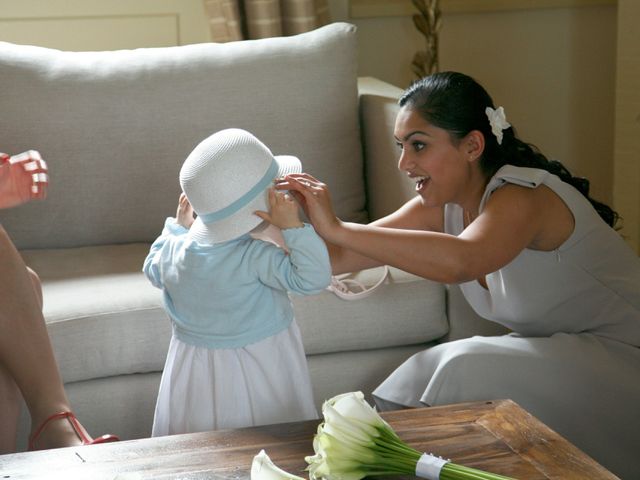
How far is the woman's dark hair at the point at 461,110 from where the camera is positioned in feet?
6.48

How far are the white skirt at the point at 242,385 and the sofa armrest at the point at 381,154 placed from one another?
0.81 meters

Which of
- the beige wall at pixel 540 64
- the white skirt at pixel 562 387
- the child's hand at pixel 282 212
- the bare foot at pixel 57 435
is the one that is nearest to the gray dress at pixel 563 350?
the white skirt at pixel 562 387

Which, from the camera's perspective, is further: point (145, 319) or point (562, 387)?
point (145, 319)

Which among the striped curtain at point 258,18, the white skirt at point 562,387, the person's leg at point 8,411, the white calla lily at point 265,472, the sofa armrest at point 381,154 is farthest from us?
the striped curtain at point 258,18

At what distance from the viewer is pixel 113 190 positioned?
2646 mm

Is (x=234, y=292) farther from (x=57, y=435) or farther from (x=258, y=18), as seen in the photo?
(x=258, y=18)

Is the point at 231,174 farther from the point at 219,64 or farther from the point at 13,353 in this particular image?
the point at 219,64

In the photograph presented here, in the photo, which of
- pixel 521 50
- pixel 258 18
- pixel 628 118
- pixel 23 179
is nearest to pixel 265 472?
pixel 23 179

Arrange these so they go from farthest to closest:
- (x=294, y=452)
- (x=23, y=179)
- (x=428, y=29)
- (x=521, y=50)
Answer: (x=521, y=50) → (x=428, y=29) → (x=23, y=179) → (x=294, y=452)

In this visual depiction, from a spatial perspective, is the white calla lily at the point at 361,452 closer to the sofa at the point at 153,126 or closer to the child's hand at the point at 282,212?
the child's hand at the point at 282,212

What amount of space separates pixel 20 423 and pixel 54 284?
33 centimetres

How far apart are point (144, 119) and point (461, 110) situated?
968mm

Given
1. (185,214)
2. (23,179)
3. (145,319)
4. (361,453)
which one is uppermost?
(23,179)

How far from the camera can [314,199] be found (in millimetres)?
1727
